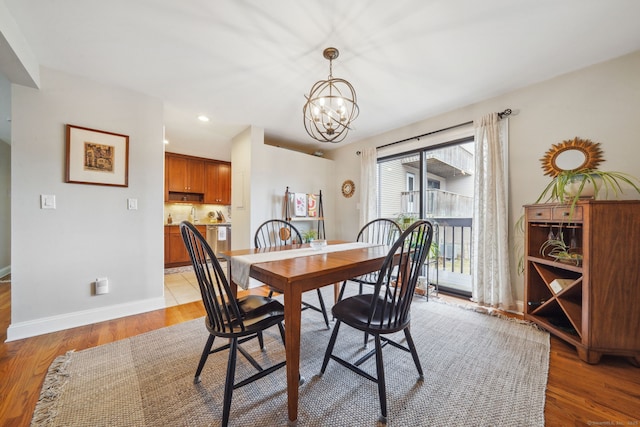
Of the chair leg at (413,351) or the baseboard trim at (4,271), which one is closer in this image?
the chair leg at (413,351)

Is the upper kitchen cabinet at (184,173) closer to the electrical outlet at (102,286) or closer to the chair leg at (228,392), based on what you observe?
the electrical outlet at (102,286)

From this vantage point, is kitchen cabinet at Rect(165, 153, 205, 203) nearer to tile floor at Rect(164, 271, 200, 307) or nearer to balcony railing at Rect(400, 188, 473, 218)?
tile floor at Rect(164, 271, 200, 307)

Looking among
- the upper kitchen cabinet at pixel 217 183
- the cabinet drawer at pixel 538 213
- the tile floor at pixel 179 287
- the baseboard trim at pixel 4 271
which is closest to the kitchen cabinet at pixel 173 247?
the tile floor at pixel 179 287

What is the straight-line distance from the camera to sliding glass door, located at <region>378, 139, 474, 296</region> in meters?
3.18

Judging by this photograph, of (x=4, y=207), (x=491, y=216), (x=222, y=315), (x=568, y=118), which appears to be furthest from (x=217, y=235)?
(x=568, y=118)

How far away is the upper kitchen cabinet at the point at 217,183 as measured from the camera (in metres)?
5.47

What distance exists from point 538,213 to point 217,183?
5618 mm

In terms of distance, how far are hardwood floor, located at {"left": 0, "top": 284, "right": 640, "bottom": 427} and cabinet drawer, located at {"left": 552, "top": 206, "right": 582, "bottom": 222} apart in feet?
3.27

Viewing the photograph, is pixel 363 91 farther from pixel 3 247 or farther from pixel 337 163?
pixel 3 247

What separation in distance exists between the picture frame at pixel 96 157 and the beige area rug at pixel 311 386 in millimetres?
1546

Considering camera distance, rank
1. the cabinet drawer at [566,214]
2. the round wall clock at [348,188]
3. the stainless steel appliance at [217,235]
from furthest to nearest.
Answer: the stainless steel appliance at [217,235], the round wall clock at [348,188], the cabinet drawer at [566,214]

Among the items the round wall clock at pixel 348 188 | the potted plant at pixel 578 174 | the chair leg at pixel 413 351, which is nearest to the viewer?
the chair leg at pixel 413 351

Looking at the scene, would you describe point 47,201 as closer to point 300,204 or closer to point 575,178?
point 300,204

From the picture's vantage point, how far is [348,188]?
4359 mm
